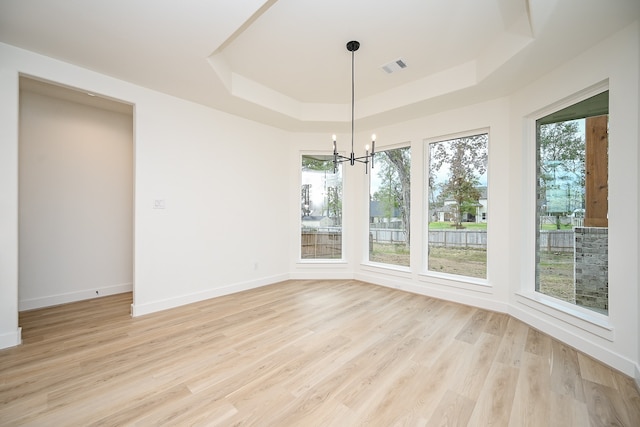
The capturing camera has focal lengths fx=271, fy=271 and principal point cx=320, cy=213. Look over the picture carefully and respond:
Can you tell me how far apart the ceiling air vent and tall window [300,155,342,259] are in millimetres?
2081

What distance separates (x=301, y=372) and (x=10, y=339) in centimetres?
286

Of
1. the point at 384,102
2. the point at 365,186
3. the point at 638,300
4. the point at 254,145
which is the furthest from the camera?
the point at 365,186

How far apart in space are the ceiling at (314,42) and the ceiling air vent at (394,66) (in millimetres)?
59

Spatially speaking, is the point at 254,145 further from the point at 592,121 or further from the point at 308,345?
the point at 592,121

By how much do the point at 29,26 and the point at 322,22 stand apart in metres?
2.60

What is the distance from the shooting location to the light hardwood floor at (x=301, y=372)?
177cm

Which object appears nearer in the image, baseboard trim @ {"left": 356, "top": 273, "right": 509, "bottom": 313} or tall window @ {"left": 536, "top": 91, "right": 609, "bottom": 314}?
tall window @ {"left": 536, "top": 91, "right": 609, "bottom": 314}

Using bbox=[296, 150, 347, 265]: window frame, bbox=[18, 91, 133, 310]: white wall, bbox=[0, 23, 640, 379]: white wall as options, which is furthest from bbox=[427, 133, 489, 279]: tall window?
bbox=[18, 91, 133, 310]: white wall

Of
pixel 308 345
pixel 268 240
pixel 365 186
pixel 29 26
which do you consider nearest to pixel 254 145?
pixel 268 240

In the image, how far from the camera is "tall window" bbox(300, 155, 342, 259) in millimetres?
5332

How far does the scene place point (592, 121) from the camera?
2.74 m

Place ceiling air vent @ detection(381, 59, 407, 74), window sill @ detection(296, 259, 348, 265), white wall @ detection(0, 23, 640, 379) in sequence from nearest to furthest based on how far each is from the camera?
white wall @ detection(0, 23, 640, 379) → ceiling air vent @ detection(381, 59, 407, 74) → window sill @ detection(296, 259, 348, 265)

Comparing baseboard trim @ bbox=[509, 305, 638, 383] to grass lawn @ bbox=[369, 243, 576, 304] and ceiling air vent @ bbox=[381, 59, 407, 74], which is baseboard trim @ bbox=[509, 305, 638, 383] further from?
ceiling air vent @ bbox=[381, 59, 407, 74]

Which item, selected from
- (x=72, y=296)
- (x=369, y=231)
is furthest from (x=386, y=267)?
(x=72, y=296)
